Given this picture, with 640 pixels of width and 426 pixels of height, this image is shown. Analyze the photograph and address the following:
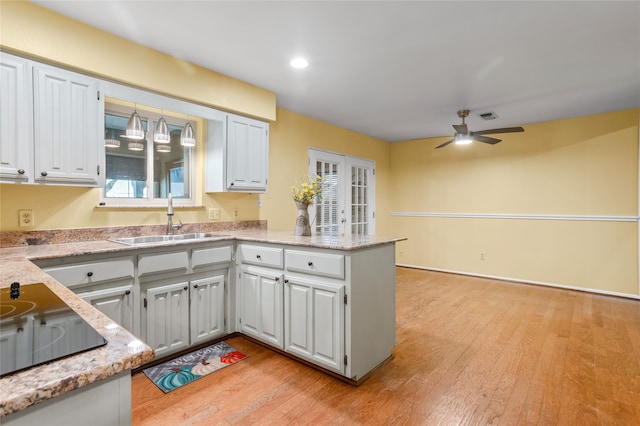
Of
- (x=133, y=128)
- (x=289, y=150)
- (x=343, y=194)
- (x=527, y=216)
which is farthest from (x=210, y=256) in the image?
(x=527, y=216)

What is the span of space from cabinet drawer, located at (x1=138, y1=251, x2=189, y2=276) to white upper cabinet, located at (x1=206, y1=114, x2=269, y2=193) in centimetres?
87

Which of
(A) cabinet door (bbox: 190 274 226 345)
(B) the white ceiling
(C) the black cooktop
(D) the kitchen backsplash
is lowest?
(A) cabinet door (bbox: 190 274 226 345)

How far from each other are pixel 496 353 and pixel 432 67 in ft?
8.27

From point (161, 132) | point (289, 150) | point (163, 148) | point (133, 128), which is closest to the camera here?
point (133, 128)

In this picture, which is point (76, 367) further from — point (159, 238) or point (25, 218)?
point (159, 238)

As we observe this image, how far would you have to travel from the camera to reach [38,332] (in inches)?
31.4

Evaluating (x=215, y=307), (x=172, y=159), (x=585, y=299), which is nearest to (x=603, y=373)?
(x=585, y=299)

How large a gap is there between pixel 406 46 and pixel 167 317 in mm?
2786

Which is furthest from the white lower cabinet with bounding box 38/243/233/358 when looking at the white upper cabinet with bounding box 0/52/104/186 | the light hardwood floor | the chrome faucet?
the white upper cabinet with bounding box 0/52/104/186

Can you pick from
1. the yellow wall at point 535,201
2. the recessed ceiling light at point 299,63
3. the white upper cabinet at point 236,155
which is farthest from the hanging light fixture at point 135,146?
the yellow wall at point 535,201

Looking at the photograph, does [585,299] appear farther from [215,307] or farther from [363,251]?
[215,307]

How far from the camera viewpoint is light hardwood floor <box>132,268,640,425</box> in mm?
1874

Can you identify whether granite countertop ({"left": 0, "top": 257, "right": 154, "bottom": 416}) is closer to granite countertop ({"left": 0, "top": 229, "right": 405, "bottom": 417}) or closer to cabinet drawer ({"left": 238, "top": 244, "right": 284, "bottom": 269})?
granite countertop ({"left": 0, "top": 229, "right": 405, "bottom": 417})

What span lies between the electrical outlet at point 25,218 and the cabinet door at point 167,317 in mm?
923
